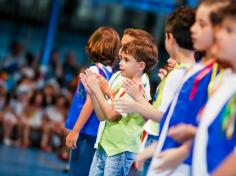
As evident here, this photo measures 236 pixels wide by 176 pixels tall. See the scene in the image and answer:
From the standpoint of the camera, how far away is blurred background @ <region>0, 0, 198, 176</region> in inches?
407

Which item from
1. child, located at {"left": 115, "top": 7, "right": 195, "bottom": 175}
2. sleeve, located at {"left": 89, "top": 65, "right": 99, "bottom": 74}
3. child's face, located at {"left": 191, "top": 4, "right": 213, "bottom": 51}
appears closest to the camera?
child's face, located at {"left": 191, "top": 4, "right": 213, "bottom": 51}

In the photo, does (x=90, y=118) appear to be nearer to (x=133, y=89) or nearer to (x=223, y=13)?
(x=133, y=89)

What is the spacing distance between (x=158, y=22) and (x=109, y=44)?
9532 millimetres

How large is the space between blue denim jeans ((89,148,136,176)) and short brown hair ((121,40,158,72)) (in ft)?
1.92

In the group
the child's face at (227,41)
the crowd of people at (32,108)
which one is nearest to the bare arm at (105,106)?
the child's face at (227,41)

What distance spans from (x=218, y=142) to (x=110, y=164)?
189 centimetres

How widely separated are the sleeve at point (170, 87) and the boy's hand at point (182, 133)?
0.68 m

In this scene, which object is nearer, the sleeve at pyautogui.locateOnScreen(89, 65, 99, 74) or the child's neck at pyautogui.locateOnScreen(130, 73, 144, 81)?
the child's neck at pyautogui.locateOnScreen(130, 73, 144, 81)

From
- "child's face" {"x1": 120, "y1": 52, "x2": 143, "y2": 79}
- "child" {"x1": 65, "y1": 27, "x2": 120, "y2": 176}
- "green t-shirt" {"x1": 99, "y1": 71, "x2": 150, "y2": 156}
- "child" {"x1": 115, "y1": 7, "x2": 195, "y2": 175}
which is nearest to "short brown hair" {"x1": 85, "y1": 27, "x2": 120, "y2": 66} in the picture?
"child" {"x1": 65, "y1": 27, "x2": 120, "y2": 176}

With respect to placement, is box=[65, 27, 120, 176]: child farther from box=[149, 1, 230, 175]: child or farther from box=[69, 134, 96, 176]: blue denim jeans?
box=[149, 1, 230, 175]: child

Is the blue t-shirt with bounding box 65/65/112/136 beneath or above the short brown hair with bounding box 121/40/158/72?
beneath

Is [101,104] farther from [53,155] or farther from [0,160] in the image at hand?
[53,155]

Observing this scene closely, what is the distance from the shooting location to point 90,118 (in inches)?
201

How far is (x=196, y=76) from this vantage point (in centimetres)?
327
